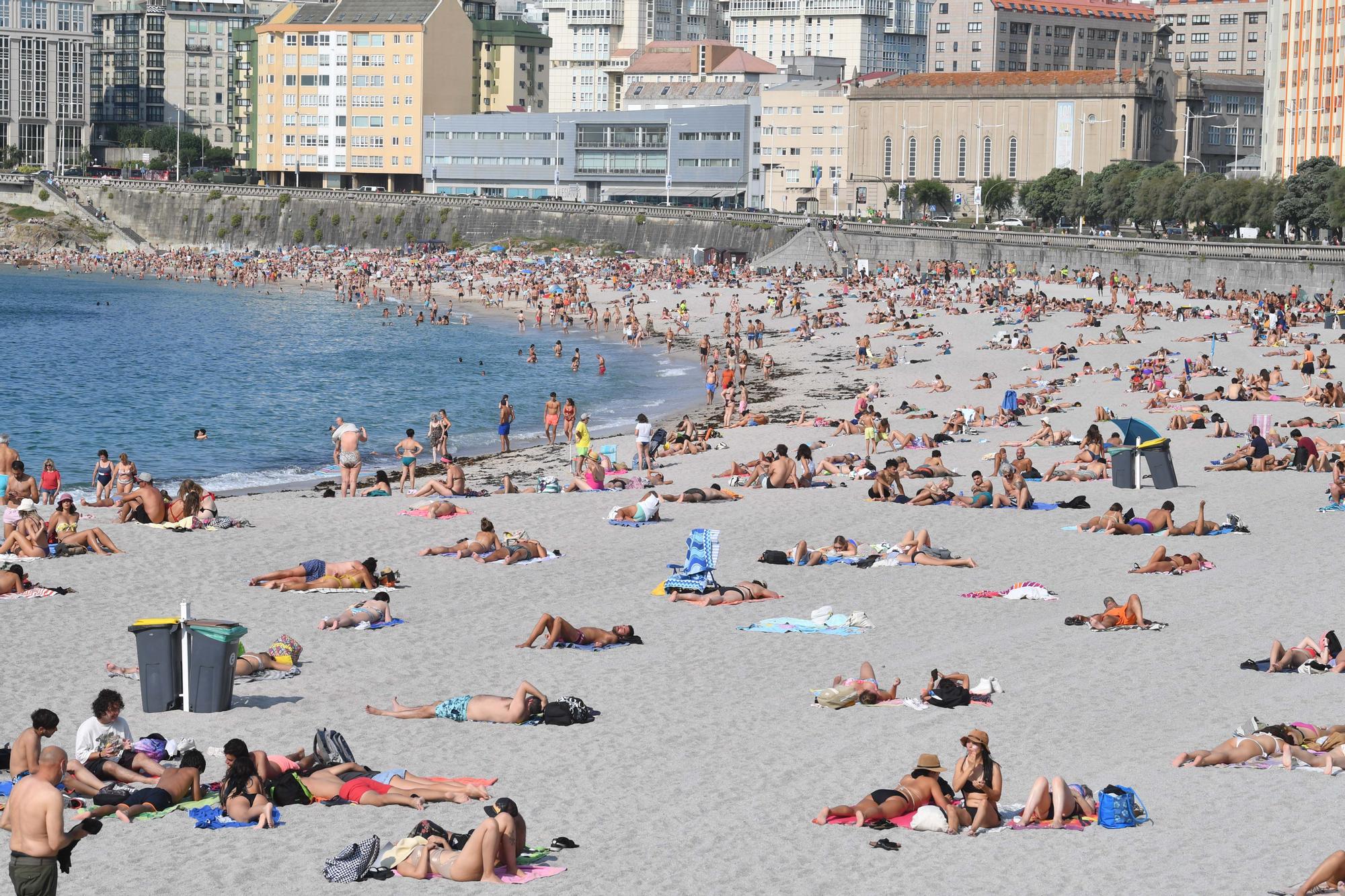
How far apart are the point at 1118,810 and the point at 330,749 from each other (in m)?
5.47

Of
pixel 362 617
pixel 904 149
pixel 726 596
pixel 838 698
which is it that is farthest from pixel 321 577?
pixel 904 149

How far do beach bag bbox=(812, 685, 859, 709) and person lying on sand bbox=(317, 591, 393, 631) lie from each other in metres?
4.88

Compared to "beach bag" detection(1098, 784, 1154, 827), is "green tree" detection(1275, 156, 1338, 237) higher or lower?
higher

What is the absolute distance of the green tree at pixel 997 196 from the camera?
10162cm

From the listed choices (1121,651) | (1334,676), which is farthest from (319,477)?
(1334,676)

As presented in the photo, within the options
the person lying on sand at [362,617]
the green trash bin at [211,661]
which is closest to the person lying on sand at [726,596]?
the person lying on sand at [362,617]

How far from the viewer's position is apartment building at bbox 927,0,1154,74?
133 m

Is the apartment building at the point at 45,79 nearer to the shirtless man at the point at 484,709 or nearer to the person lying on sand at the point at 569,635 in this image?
the person lying on sand at the point at 569,635

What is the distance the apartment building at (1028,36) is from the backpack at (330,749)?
5005 inches

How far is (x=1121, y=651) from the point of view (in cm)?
1606

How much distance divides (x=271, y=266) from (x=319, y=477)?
6606 cm

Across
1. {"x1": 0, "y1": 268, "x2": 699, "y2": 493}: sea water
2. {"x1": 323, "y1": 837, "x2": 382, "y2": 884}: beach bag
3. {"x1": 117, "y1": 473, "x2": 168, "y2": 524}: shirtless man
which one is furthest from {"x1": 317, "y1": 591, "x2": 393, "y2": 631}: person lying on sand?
{"x1": 0, "y1": 268, "x2": 699, "y2": 493}: sea water

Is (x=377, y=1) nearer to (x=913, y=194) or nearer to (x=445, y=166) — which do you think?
(x=445, y=166)

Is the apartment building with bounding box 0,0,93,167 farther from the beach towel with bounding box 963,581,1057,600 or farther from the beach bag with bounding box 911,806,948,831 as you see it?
the beach bag with bounding box 911,806,948,831
